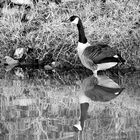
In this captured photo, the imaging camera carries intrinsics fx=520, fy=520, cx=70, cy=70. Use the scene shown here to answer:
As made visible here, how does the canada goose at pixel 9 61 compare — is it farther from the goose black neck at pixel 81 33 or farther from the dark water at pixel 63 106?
the goose black neck at pixel 81 33

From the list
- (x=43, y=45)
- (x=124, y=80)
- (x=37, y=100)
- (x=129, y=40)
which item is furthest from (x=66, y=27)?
(x=37, y=100)

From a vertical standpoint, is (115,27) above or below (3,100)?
above

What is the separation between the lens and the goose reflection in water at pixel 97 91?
8.23m

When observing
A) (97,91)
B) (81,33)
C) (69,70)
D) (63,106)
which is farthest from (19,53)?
(63,106)

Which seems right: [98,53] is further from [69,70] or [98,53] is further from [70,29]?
[70,29]

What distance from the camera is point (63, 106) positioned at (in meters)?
8.17

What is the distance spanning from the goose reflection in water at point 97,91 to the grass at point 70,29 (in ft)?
4.96

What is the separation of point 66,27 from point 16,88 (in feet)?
10.8

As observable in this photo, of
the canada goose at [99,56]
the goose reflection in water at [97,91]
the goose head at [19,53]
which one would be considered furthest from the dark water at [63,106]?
the goose head at [19,53]

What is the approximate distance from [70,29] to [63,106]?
4795 millimetres

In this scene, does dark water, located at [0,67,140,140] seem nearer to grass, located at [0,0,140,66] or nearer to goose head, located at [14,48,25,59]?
goose head, located at [14,48,25,59]

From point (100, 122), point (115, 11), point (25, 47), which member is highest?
point (115, 11)

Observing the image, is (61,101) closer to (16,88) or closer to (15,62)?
(16,88)

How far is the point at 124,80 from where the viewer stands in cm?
1084
